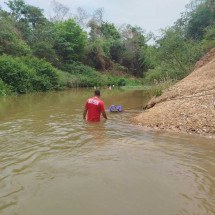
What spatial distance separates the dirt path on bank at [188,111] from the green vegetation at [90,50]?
266cm

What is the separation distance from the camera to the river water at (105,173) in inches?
156

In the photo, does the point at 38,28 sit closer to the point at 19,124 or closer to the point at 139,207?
the point at 19,124

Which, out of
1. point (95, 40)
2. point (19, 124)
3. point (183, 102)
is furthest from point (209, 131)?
point (95, 40)

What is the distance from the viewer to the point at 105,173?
5188 mm

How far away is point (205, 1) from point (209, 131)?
3073cm

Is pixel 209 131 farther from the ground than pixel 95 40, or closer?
closer

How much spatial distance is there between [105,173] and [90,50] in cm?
4512

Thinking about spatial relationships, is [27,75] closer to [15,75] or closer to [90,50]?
[15,75]

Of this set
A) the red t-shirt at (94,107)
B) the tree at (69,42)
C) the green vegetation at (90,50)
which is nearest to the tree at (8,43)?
the green vegetation at (90,50)

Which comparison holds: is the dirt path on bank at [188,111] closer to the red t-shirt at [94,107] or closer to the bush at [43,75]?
the red t-shirt at [94,107]

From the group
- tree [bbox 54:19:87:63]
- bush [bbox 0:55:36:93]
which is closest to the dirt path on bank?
bush [bbox 0:55:36:93]

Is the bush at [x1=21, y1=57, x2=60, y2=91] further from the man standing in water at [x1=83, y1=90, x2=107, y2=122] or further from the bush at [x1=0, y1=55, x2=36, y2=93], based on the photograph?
the man standing in water at [x1=83, y1=90, x2=107, y2=122]

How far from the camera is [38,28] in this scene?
40.7 m

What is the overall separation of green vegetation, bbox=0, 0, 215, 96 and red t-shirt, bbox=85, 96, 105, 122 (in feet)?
16.2
